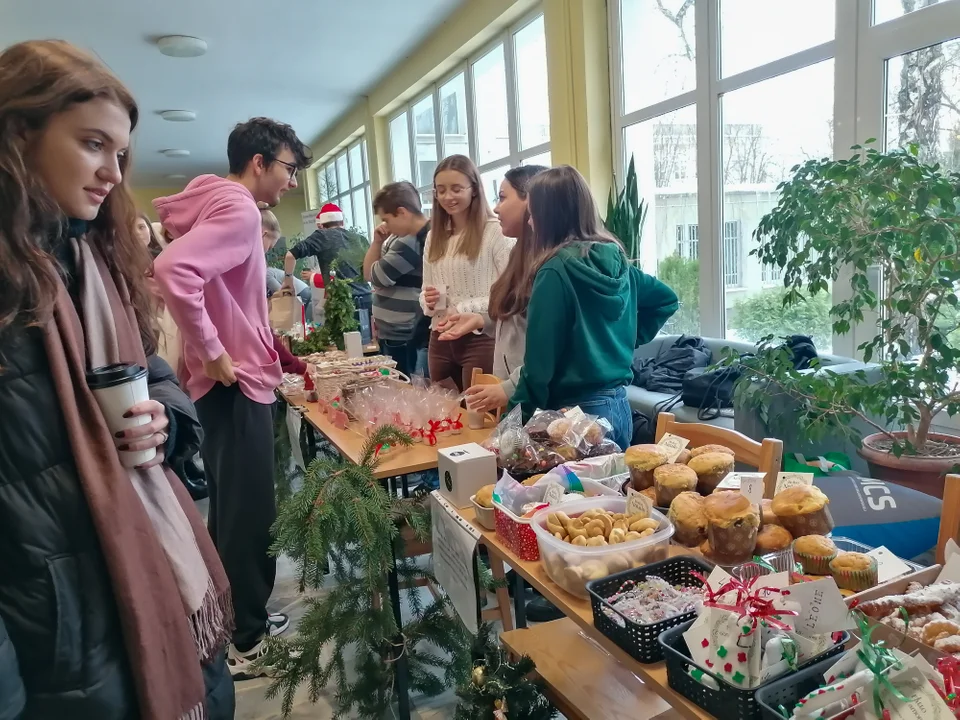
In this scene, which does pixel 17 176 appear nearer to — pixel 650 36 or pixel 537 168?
pixel 537 168

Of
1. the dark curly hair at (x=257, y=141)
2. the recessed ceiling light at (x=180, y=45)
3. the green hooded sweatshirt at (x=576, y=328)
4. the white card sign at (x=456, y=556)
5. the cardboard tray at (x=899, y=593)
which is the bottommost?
the white card sign at (x=456, y=556)

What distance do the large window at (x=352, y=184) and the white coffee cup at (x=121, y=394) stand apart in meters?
8.37

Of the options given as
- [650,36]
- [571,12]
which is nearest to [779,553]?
[650,36]

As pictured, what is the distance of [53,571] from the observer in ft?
3.07

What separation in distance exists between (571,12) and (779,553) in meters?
4.50

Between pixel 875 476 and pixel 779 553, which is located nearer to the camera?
pixel 779 553

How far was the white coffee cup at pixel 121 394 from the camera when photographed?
998 millimetres

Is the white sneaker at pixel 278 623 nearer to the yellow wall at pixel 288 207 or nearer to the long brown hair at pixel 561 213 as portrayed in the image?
the long brown hair at pixel 561 213

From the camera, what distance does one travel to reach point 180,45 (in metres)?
5.68

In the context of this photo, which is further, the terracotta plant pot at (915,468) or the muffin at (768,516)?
the terracotta plant pot at (915,468)

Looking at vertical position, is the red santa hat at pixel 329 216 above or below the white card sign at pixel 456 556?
above

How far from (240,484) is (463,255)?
122 cm

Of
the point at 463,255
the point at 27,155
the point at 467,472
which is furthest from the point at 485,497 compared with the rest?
the point at 463,255

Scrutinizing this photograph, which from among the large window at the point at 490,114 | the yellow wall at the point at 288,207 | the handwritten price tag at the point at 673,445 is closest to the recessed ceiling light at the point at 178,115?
the large window at the point at 490,114
